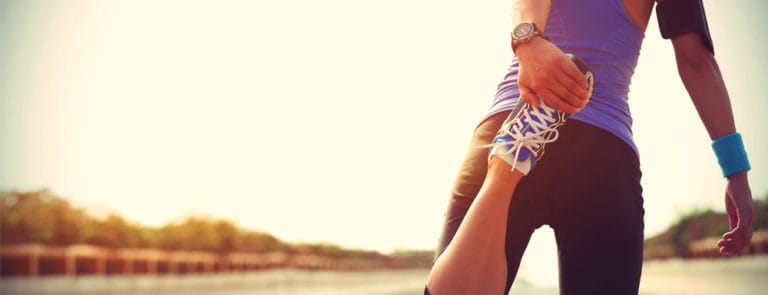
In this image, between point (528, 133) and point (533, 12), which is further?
point (533, 12)

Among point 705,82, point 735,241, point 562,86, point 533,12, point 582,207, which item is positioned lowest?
point 735,241

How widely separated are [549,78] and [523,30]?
0.65 ft

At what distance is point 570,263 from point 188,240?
48138 mm

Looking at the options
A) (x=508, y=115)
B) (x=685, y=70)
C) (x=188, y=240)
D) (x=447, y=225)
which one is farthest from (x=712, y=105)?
(x=188, y=240)

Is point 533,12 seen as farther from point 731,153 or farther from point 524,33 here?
point 731,153

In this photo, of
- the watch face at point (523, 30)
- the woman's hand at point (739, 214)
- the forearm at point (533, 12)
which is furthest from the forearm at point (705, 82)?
the watch face at point (523, 30)

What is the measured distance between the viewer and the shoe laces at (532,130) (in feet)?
4.82

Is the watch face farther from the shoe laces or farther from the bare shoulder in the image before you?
the bare shoulder

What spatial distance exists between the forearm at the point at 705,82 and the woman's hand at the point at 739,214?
0.55ft

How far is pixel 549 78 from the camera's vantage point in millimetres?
1431

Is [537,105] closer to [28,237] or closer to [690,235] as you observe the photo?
[28,237]

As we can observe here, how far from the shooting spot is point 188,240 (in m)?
47.1

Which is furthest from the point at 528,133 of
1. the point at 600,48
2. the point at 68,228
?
the point at 68,228

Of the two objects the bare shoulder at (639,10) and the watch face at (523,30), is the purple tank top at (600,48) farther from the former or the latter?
the watch face at (523,30)
